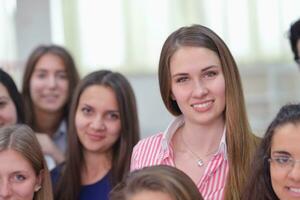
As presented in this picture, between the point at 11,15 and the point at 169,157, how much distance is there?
7.37ft

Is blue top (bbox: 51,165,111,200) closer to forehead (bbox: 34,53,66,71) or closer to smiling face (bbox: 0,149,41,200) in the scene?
smiling face (bbox: 0,149,41,200)

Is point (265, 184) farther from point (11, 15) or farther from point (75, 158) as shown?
point (11, 15)

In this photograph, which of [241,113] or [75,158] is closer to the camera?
[241,113]

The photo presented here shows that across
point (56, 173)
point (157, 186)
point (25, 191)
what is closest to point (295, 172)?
point (157, 186)

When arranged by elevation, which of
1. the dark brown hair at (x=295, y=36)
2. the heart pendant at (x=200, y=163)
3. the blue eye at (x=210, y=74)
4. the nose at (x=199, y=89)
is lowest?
the heart pendant at (x=200, y=163)

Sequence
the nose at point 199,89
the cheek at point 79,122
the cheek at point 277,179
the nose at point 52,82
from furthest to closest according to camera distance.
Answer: the nose at point 52,82 → the cheek at point 79,122 → the nose at point 199,89 → the cheek at point 277,179

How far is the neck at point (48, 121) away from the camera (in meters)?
2.86

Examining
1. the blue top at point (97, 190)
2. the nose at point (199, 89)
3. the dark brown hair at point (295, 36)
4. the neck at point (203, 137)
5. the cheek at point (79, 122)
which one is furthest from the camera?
the dark brown hair at point (295, 36)

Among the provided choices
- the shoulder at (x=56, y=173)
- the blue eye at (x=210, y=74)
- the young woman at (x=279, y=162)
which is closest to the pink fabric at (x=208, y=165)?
the young woman at (x=279, y=162)

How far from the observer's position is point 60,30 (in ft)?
12.5

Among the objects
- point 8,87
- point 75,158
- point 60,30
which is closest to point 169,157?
point 75,158

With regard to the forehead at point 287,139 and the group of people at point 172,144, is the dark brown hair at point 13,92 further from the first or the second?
the forehead at point 287,139

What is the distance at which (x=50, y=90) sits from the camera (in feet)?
9.29

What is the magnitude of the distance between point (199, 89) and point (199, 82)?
0.03 metres
